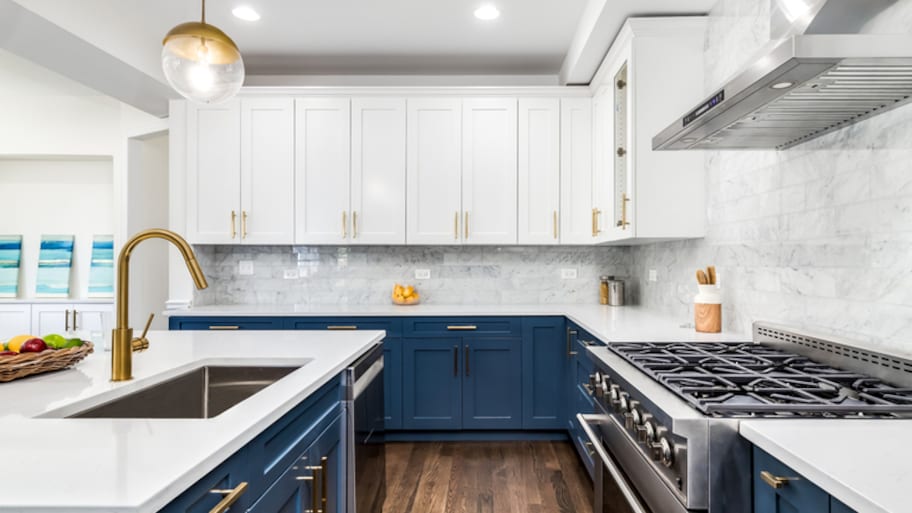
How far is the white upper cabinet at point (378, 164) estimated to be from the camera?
3.82 meters

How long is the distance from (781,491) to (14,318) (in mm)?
6315

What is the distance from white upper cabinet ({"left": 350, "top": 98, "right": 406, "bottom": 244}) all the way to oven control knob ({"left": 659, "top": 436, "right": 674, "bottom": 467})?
2791mm

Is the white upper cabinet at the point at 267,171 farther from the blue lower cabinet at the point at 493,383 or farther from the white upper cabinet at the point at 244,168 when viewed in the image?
the blue lower cabinet at the point at 493,383

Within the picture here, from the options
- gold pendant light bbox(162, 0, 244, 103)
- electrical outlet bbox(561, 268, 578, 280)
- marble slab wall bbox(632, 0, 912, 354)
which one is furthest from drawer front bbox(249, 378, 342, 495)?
electrical outlet bbox(561, 268, 578, 280)

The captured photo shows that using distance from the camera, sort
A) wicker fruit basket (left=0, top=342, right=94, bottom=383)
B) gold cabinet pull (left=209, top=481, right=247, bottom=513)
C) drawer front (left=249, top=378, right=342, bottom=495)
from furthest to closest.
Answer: wicker fruit basket (left=0, top=342, right=94, bottom=383)
drawer front (left=249, top=378, right=342, bottom=495)
gold cabinet pull (left=209, top=481, right=247, bottom=513)

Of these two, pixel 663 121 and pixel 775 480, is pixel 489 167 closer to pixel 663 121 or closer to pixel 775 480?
pixel 663 121

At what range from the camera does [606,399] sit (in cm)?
180

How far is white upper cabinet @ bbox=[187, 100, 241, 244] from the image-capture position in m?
3.83

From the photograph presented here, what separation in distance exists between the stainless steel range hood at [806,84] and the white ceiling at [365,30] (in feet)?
3.86

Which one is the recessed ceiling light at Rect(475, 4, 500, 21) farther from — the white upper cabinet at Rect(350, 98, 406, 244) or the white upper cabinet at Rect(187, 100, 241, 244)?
the white upper cabinet at Rect(187, 100, 241, 244)

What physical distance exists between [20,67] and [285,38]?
2313 mm

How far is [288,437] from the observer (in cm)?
125

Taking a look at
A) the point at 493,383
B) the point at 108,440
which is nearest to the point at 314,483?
the point at 108,440

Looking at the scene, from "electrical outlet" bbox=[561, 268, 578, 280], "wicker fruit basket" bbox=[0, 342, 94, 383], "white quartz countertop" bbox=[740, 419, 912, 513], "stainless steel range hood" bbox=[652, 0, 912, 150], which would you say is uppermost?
"stainless steel range hood" bbox=[652, 0, 912, 150]
